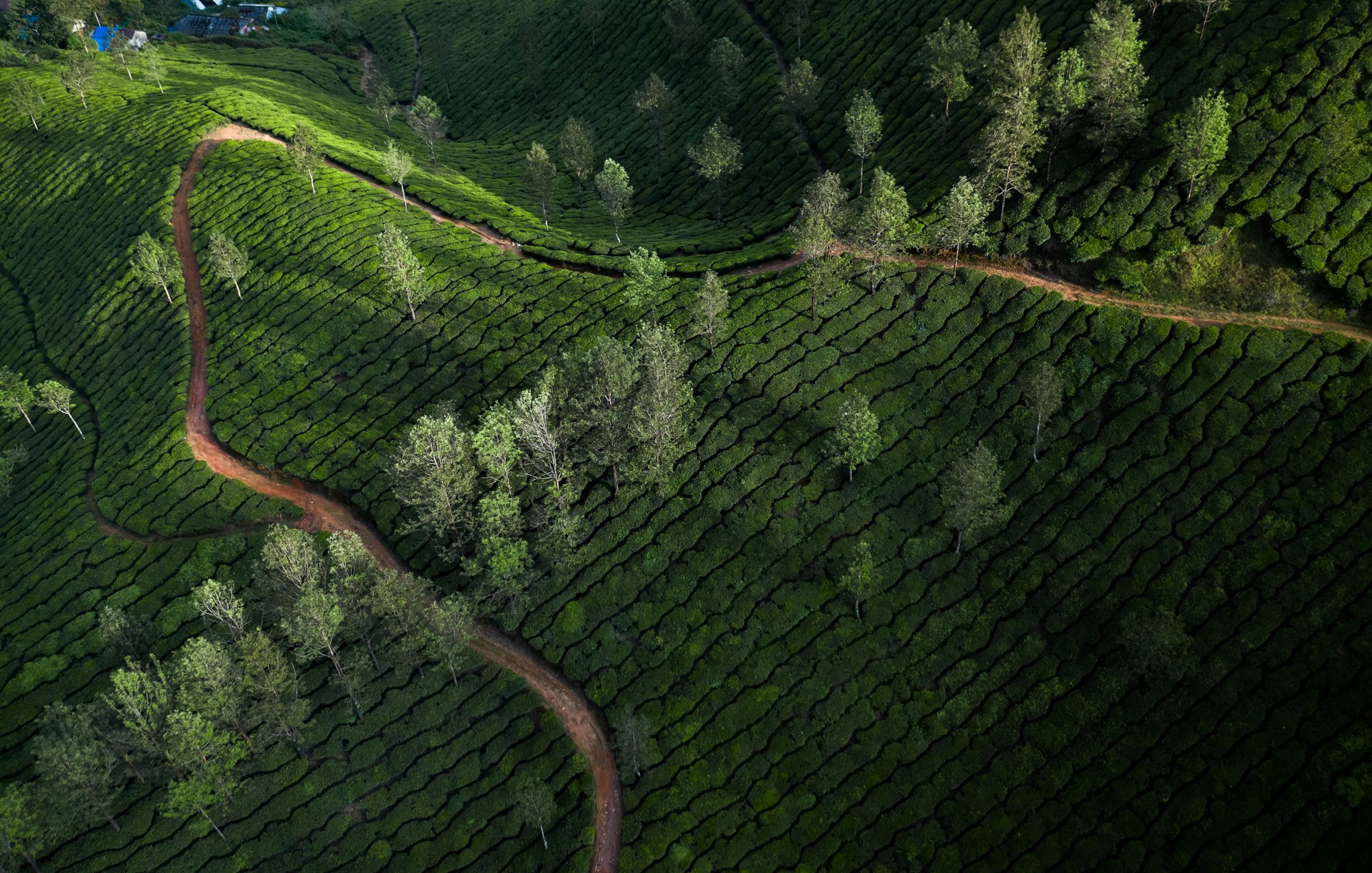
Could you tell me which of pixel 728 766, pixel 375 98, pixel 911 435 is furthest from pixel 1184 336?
pixel 375 98

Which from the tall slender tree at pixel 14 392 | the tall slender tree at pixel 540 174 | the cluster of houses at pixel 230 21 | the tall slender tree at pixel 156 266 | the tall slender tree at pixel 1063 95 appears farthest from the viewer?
the cluster of houses at pixel 230 21

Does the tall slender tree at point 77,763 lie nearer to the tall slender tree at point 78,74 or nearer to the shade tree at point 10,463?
the shade tree at point 10,463

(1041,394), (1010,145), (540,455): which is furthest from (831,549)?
(1010,145)

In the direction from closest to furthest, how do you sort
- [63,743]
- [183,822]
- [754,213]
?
[63,743] < [183,822] < [754,213]

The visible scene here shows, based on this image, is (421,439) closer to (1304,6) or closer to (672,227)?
(672,227)

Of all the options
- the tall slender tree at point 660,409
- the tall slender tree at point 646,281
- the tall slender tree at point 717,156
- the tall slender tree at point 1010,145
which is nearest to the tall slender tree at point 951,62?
the tall slender tree at point 1010,145
